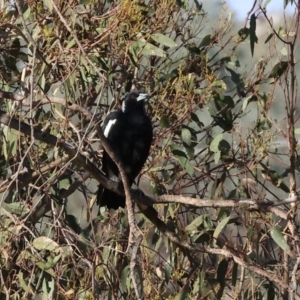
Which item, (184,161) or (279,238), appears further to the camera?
(184,161)

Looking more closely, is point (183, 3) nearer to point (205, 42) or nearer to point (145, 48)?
point (205, 42)

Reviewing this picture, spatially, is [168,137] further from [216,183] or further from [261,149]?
[261,149]

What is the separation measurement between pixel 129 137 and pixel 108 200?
1.45 feet

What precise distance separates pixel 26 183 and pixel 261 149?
1018 mm

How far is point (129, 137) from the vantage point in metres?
4.05

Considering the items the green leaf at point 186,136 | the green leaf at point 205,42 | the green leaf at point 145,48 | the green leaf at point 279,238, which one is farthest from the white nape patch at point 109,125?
the green leaf at point 279,238

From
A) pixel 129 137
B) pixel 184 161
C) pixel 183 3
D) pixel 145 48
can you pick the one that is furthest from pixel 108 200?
pixel 183 3

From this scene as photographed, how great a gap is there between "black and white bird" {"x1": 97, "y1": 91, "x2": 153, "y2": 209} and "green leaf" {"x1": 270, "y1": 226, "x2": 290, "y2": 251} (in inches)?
41.3

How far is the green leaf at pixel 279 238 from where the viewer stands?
2834mm

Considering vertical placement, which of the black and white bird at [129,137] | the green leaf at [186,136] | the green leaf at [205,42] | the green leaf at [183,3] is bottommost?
the green leaf at [186,136]

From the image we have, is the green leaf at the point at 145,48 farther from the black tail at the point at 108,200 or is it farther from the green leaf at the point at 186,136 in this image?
the black tail at the point at 108,200

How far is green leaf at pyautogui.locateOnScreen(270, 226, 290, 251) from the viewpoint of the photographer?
283 cm

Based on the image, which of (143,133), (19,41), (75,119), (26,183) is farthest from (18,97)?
(75,119)

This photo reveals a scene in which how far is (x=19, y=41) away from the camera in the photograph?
3.68 m
